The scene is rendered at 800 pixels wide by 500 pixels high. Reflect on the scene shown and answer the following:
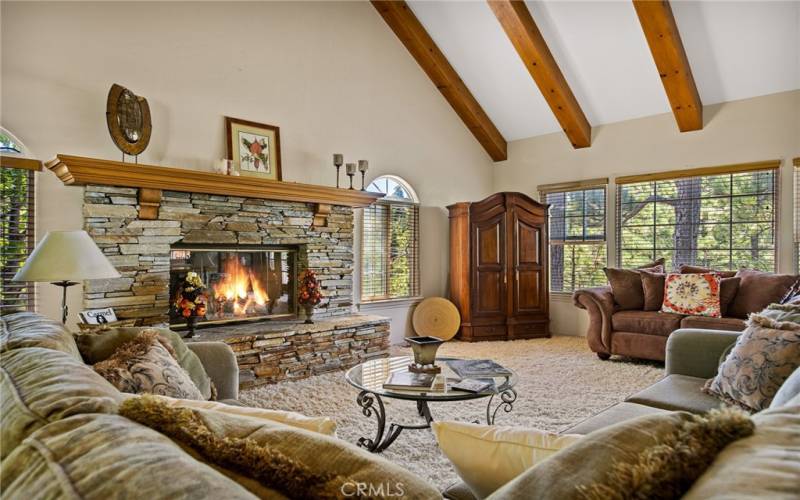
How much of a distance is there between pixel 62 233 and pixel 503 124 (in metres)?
5.55

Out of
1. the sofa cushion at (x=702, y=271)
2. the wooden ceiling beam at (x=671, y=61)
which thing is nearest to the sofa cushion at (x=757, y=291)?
the sofa cushion at (x=702, y=271)

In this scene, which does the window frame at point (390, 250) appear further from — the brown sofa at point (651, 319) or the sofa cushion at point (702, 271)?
the sofa cushion at point (702, 271)

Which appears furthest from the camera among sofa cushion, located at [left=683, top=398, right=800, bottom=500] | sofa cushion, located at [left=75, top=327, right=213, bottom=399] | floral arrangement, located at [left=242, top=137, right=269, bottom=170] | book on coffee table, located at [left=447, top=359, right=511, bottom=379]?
floral arrangement, located at [left=242, top=137, right=269, bottom=170]

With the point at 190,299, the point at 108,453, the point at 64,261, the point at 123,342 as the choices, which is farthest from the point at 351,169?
the point at 108,453

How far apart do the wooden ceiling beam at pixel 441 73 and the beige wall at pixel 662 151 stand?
1.18 feet

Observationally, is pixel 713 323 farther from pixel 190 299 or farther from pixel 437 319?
pixel 190 299

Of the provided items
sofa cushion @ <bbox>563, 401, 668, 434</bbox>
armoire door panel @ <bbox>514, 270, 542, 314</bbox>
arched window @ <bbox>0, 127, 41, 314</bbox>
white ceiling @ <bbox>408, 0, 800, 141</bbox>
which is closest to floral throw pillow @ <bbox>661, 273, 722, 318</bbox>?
armoire door panel @ <bbox>514, 270, 542, 314</bbox>

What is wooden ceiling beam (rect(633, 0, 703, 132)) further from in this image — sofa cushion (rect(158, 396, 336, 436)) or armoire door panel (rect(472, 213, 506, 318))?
sofa cushion (rect(158, 396, 336, 436))

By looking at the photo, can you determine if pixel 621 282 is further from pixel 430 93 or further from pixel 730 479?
pixel 730 479

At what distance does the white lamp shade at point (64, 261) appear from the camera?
93.9 inches

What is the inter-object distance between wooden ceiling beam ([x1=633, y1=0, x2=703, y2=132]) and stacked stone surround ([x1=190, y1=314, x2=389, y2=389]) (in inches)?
146

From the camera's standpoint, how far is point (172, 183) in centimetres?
371

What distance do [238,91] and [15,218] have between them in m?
2.04

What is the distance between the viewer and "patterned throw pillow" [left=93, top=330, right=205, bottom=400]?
171 cm
